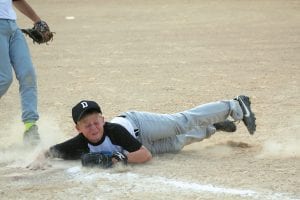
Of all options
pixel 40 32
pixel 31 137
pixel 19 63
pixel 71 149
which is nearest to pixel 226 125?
Answer: pixel 71 149

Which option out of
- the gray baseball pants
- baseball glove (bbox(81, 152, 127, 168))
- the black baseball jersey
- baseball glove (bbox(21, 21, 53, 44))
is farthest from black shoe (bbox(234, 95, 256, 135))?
baseball glove (bbox(21, 21, 53, 44))

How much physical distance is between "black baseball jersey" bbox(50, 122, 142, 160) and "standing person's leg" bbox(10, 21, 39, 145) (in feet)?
2.25

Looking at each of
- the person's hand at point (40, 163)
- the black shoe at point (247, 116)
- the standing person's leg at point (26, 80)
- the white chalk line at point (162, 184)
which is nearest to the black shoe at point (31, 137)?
the standing person's leg at point (26, 80)

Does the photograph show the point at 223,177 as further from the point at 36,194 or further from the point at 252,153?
the point at 36,194

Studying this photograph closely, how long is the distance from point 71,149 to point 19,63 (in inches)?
43.5

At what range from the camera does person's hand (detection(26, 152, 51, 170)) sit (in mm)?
4770

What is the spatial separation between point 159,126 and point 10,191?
1299mm

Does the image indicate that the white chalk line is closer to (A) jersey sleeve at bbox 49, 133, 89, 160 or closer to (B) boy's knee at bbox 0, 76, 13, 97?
(A) jersey sleeve at bbox 49, 133, 89, 160

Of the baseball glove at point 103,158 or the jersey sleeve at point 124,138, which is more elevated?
the jersey sleeve at point 124,138

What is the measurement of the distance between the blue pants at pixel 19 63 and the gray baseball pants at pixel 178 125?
1000mm

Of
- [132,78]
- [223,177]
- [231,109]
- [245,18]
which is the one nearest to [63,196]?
[223,177]

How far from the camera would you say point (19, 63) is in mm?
5539

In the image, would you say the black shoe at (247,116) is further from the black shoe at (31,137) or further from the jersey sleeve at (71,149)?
the black shoe at (31,137)

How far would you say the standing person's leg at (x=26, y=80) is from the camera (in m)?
5.54
